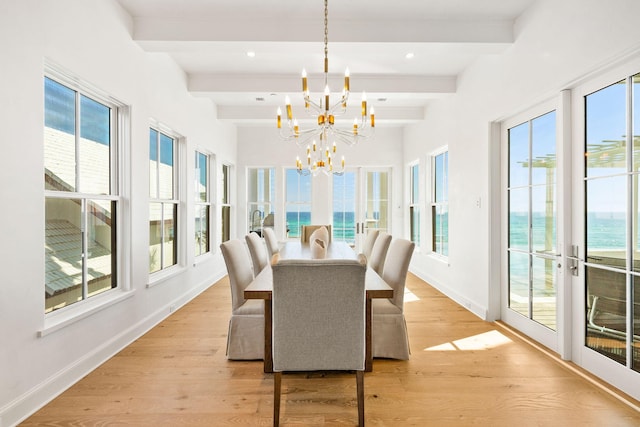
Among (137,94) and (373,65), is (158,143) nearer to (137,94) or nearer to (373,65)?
(137,94)

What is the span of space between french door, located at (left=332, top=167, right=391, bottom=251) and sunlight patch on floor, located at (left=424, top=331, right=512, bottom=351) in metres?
3.97

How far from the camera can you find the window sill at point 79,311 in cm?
222

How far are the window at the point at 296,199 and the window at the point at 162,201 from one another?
291cm

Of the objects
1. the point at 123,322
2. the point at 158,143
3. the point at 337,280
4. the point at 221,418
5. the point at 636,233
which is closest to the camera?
the point at 337,280

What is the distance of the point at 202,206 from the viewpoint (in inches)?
217

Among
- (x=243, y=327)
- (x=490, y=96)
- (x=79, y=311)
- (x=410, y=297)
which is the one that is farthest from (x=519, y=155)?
(x=79, y=311)

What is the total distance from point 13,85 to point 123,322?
1977mm

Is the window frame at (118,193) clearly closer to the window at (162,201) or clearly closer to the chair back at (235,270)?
the window at (162,201)

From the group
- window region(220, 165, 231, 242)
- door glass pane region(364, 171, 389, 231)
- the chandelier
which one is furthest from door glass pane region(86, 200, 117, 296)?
door glass pane region(364, 171, 389, 231)

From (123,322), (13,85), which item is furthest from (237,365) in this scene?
(13,85)

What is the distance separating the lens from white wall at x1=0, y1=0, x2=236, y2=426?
1916 mm

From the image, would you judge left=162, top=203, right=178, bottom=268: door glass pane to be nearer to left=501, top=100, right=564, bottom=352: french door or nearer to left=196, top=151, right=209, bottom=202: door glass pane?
left=196, top=151, right=209, bottom=202: door glass pane

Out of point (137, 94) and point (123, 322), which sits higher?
point (137, 94)

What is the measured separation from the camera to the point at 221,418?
79.1 inches
